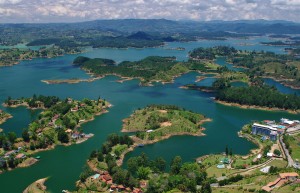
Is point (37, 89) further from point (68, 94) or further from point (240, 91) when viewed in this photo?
point (240, 91)

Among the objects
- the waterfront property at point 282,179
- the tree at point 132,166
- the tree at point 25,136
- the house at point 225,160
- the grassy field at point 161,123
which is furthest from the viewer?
the grassy field at point 161,123

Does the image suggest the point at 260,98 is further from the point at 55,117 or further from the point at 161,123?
the point at 55,117

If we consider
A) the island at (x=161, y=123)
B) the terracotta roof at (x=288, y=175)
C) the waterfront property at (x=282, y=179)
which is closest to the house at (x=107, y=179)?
the island at (x=161, y=123)

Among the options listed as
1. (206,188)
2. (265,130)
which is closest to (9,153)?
(206,188)

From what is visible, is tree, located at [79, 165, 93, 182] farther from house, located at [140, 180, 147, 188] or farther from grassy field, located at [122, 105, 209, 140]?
grassy field, located at [122, 105, 209, 140]

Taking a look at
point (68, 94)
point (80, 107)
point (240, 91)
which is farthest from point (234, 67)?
point (80, 107)

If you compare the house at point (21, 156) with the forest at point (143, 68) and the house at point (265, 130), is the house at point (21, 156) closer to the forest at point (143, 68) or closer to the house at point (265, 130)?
the house at point (265, 130)

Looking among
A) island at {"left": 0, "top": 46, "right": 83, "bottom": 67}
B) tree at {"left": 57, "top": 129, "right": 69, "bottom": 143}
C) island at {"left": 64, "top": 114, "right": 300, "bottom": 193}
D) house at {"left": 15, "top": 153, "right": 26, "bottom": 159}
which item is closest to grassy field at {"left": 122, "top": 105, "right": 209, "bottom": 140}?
island at {"left": 64, "top": 114, "right": 300, "bottom": 193}
